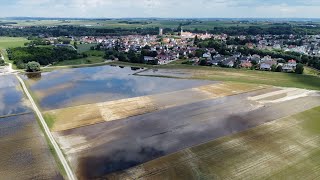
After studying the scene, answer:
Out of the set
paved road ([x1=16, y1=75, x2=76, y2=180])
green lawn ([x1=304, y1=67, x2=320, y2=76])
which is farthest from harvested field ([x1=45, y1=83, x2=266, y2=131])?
green lawn ([x1=304, y1=67, x2=320, y2=76])

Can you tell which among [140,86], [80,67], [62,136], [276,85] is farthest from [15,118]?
[276,85]

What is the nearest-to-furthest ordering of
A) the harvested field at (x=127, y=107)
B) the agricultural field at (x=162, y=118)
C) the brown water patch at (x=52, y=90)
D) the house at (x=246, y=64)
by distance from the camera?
the agricultural field at (x=162, y=118) < the harvested field at (x=127, y=107) < the brown water patch at (x=52, y=90) < the house at (x=246, y=64)

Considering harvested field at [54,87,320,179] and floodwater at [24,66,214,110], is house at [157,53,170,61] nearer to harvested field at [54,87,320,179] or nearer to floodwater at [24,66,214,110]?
floodwater at [24,66,214,110]

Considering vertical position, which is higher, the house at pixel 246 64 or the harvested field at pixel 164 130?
the house at pixel 246 64

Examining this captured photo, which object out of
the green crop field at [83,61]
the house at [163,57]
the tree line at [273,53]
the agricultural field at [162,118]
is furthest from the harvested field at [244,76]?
the green crop field at [83,61]

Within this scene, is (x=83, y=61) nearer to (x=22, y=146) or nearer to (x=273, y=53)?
(x=22, y=146)

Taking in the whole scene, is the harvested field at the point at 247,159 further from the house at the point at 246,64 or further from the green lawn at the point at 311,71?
the house at the point at 246,64

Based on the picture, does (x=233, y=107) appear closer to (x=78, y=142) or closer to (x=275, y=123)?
(x=275, y=123)

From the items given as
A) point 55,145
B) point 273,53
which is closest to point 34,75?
point 55,145
